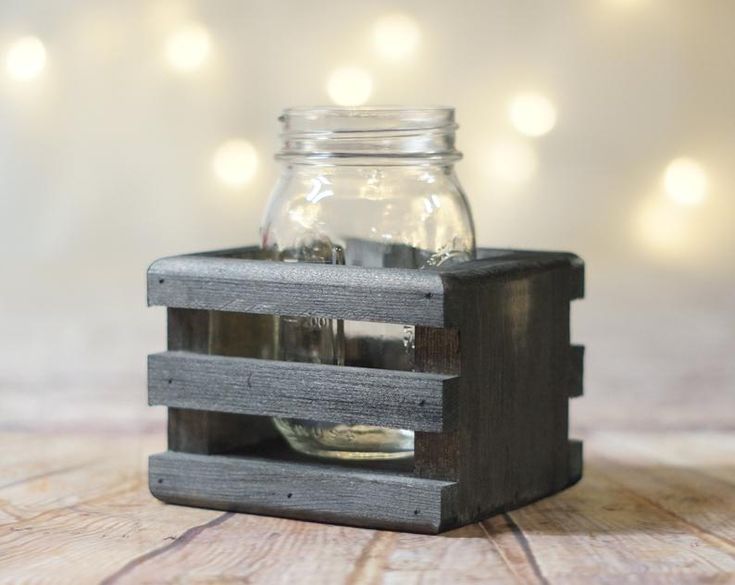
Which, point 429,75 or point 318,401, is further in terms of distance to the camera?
point 429,75

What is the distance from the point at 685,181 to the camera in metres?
1.51

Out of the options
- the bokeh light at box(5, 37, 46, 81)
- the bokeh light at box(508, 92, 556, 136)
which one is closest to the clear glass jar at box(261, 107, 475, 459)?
the bokeh light at box(508, 92, 556, 136)

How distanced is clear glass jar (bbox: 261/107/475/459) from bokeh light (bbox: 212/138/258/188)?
0.46m

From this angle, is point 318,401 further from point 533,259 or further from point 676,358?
point 676,358

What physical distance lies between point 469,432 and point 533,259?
0.16m

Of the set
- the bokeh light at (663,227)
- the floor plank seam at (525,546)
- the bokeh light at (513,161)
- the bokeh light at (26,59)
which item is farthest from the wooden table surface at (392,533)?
the bokeh light at (26,59)

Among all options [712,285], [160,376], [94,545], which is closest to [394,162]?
[160,376]

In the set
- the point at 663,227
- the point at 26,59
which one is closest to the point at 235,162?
the point at 26,59

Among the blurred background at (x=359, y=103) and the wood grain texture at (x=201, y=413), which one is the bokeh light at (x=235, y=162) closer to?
the blurred background at (x=359, y=103)

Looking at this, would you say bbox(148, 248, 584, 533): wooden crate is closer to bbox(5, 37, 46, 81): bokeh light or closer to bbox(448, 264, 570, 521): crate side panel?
bbox(448, 264, 570, 521): crate side panel

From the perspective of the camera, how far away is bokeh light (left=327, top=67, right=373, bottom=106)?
1519 mm

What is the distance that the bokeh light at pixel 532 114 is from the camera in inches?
59.2

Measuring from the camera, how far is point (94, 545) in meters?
0.96

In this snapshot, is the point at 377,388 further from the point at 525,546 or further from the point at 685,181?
the point at 685,181
